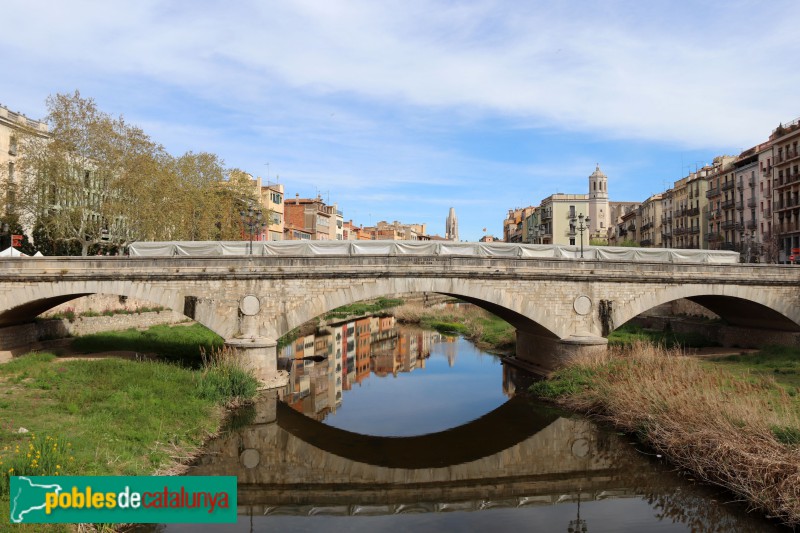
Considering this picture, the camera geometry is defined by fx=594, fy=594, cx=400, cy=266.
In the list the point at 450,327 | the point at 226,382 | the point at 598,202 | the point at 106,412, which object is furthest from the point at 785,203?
the point at 106,412

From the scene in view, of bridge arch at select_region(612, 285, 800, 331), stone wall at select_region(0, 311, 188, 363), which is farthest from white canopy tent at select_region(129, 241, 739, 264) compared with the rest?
stone wall at select_region(0, 311, 188, 363)

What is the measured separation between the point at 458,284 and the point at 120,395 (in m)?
14.2

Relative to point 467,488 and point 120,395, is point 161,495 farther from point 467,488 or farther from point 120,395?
point 120,395

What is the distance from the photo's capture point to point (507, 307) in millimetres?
26906

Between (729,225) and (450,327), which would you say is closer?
(450,327)

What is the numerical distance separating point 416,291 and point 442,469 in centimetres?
1042

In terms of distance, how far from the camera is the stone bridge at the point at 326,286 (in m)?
25.4

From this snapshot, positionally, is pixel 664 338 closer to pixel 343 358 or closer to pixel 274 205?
pixel 343 358

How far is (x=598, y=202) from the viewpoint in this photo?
97.4 m

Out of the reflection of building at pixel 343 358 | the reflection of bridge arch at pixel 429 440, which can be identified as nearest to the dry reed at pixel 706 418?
the reflection of bridge arch at pixel 429 440

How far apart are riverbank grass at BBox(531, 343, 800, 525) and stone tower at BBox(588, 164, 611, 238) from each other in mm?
75133

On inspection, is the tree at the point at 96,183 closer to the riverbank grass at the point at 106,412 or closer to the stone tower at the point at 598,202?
the riverbank grass at the point at 106,412

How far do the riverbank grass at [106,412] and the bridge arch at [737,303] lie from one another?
1793cm

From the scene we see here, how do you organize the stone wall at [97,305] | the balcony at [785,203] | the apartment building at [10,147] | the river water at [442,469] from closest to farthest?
the river water at [442,469], the stone wall at [97,305], the apartment building at [10,147], the balcony at [785,203]
